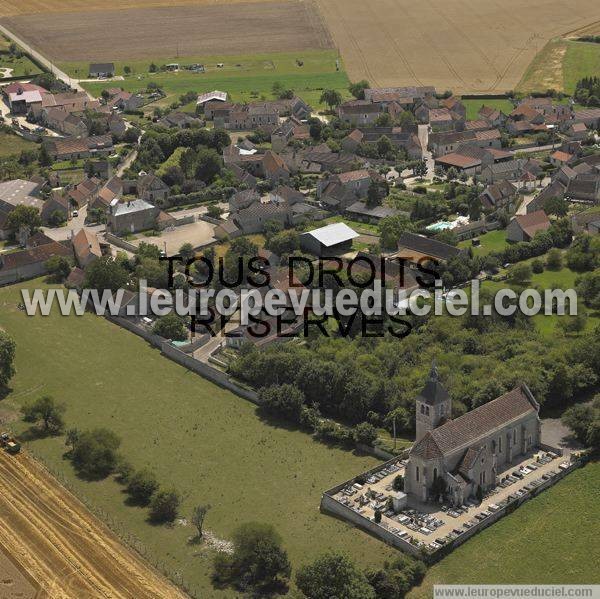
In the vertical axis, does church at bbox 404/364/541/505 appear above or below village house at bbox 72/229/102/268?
below

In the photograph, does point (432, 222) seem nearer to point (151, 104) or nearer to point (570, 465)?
point (570, 465)

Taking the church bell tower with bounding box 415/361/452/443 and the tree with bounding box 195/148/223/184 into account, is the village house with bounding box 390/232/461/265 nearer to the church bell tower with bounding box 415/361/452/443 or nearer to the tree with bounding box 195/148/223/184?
the tree with bounding box 195/148/223/184

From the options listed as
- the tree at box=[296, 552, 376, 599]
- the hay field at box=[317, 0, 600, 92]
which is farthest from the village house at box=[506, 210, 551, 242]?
the hay field at box=[317, 0, 600, 92]

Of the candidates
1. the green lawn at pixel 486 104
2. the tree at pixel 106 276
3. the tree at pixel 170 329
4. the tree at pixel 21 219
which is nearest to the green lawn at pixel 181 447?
the tree at pixel 170 329

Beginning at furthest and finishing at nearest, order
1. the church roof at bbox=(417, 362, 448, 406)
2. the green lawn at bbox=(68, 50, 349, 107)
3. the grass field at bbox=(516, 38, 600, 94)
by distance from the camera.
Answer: the green lawn at bbox=(68, 50, 349, 107)
the grass field at bbox=(516, 38, 600, 94)
the church roof at bbox=(417, 362, 448, 406)

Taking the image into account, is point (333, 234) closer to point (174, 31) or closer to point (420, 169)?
point (420, 169)

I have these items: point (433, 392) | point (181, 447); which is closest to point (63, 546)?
point (181, 447)
